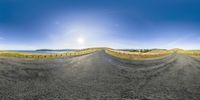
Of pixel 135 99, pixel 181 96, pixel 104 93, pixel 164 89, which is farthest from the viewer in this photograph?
pixel 164 89

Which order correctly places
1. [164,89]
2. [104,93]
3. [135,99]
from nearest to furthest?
[135,99] < [104,93] < [164,89]

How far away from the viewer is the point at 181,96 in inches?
660

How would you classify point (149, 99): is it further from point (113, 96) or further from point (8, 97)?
point (8, 97)

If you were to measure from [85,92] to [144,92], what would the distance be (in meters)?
5.29

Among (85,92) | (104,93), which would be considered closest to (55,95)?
(85,92)

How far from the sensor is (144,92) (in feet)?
59.5

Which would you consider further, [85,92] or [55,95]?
[85,92]

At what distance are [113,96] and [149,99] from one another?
2.92 meters

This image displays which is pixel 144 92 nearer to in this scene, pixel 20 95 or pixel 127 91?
pixel 127 91

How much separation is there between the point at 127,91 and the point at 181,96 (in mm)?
4637

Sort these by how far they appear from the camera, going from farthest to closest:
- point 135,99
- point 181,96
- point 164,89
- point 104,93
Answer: point 164,89, point 104,93, point 181,96, point 135,99

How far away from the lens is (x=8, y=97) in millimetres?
16375

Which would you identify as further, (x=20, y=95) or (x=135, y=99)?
(x=20, y=95)

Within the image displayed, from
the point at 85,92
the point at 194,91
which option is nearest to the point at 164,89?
the point at 194,91
